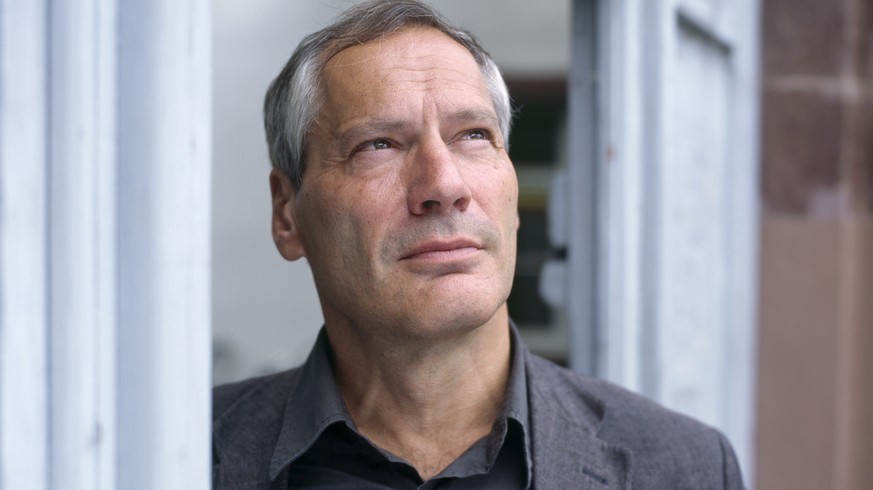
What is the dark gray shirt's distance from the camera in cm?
151

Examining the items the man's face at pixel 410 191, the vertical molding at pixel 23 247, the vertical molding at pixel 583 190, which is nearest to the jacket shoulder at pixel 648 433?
the man's face at pixel 410 191

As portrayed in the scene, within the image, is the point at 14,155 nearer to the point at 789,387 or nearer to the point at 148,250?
the point at 148,250

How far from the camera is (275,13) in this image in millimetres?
6852

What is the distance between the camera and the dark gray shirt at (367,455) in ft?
4.94

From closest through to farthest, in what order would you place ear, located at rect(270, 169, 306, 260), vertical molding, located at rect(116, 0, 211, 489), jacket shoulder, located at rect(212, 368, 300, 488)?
vertical molding, located at rect(116, 0, 211, 489) → jacket shoulder, located at rect(212, 368, 300, 488) → ear, located at rect(270, 169, 306, 260)

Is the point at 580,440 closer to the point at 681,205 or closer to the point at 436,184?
the point at 436,184

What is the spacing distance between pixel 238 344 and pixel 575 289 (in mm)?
5127

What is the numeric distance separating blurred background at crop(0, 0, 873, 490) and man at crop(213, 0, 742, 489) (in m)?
0.29

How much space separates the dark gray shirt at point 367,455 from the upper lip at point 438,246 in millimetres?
311

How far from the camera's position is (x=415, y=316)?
1.45 meters

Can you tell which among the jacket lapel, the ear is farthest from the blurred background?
the jacket lapel

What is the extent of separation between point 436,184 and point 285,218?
1.47 ft

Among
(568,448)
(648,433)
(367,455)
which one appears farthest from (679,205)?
(367,455)

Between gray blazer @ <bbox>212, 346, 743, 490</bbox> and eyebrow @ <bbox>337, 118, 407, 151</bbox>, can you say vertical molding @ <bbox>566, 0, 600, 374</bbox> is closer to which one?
gray blazer @ <bbox>212, 346, 743, 490</bbox>
